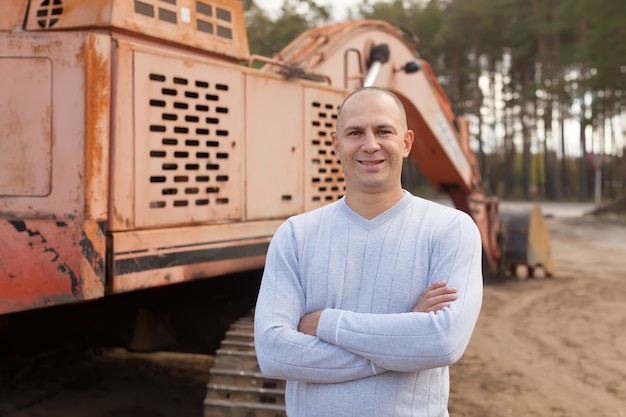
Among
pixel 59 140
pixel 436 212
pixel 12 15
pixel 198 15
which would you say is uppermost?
pixel 198 15

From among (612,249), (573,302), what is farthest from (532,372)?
(612,249)

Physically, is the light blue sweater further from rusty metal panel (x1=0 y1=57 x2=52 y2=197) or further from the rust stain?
rusty metal panel (x1=0 y1=57 x2=52 y2=197)

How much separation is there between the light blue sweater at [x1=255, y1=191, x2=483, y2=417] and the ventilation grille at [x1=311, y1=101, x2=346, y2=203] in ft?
7.83

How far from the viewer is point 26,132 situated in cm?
305

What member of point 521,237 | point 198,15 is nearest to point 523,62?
point 521,237

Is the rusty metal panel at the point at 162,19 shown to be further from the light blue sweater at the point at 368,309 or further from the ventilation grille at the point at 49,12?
the light blue sweater at the point at 368,309

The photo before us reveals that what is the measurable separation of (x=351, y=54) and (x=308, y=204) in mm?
1953

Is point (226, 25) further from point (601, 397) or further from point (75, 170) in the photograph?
point (601, 397)

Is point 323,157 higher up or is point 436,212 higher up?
point 323,157

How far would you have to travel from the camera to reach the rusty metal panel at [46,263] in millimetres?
2879

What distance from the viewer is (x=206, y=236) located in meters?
3.63

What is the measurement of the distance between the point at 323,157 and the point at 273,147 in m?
0.50

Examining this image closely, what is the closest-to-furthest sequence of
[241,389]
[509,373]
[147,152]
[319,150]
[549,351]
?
1. [147,152]
2. [241,389]
3. [319,150]
4. [509,373]
5. [549,351]

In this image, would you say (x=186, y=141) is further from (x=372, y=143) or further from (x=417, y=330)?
(x=417, y=330)
